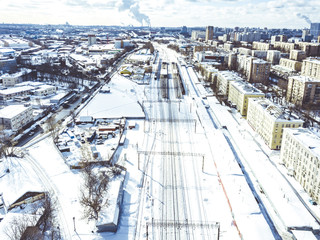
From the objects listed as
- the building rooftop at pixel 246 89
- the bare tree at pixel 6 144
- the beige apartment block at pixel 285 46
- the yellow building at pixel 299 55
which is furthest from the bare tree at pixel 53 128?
the beige apartment block at pixel 285 46

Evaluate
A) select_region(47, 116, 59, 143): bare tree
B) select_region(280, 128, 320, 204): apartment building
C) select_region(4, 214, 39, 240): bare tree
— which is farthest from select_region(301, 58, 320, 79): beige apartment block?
select_region(4, 214, 39, 240): bare tree

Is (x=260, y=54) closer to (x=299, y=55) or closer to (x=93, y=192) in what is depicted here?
(x=299, y=55)

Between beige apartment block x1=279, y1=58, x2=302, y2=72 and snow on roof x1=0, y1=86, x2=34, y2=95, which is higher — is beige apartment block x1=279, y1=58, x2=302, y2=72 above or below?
above

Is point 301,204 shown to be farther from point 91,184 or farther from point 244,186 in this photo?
point 91,184

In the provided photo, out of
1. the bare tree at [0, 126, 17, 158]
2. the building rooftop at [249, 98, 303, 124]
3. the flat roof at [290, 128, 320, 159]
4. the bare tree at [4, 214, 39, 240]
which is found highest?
the building rooftop at [249, 98, 303, 124]

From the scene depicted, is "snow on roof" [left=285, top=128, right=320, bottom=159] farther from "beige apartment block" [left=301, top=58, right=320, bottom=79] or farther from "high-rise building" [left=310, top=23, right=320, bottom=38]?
"high-rise building" [left=310, top=23, right=320, bottom=38]

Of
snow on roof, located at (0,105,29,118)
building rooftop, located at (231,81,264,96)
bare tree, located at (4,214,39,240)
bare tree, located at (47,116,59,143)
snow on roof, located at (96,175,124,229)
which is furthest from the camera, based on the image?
building rooftop, located at (231,81,264,96)

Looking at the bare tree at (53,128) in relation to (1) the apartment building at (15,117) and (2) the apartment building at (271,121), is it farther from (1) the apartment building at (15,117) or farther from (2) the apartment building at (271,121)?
(2) the apartment building at (271,121)

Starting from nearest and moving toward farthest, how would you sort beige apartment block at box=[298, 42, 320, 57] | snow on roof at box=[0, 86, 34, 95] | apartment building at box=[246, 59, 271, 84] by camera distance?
1. snow on roof at box=[0, 86, 34, 95]
2. apartment building at box=[246, 59, 271, 84]
3. beige apartment block at box=[298, 42, 320, 57]
